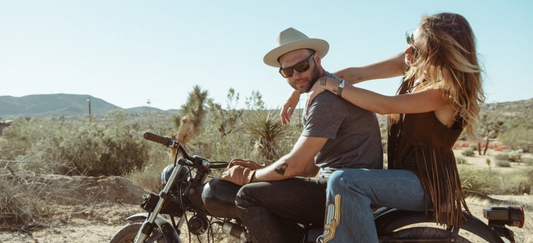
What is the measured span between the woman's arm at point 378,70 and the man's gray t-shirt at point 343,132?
888 mm

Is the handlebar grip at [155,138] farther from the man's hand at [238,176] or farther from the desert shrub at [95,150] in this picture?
the desert shrub at [95,150]

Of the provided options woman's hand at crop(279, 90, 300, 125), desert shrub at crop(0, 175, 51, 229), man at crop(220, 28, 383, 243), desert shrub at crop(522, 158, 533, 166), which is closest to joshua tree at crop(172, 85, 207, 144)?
desert shrub at crop(0, 175, 51, 229)

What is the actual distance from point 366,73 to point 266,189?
5.14ft

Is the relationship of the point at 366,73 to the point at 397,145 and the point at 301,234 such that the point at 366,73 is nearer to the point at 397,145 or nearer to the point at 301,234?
the point at 397,145

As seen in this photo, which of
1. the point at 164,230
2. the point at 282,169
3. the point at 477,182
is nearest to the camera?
the point at 282,169

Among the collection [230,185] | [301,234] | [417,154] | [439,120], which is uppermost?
[439,120]

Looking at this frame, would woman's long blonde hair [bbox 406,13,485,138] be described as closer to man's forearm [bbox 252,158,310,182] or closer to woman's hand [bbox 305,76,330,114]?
woman's hand [bbox 305,76,330,114]

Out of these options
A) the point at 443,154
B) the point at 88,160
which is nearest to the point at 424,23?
the point at 443,154

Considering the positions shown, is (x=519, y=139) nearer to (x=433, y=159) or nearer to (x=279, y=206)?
(x=433, y=159)

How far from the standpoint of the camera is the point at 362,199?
2.83 m

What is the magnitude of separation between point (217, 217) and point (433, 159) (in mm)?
1506

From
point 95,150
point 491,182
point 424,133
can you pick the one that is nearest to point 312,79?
point 424,133

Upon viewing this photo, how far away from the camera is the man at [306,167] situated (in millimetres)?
3018

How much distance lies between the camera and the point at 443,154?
3.07m
